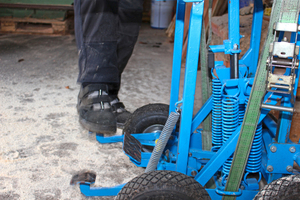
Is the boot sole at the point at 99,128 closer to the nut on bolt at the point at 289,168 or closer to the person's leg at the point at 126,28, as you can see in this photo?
the person's leg at the point at 126,28

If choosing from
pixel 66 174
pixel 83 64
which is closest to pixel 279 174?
pixel 66 174

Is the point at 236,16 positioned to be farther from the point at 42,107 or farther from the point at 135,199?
the point at 42,107

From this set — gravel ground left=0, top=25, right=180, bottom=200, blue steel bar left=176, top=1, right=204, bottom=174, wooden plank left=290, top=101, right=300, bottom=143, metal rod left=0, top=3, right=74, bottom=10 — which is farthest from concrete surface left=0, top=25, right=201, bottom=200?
metal rod left=0, top=3, right=74, bottom=10

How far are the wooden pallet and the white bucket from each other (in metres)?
1.59

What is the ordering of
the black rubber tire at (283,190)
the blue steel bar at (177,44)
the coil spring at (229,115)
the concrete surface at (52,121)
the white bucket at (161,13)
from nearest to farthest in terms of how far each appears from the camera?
the black rubber tire at (283,190) → the coil spring at (229,115) → the blue steel bar at (177,44) → the concrete surface at (52,121) → the white bucket at (161,13)

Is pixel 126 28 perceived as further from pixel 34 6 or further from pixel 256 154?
pixel 34 6

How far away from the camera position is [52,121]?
6.07ft

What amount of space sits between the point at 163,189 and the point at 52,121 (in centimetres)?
121

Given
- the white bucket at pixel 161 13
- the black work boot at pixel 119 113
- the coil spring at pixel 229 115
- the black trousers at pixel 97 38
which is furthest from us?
the white bucket at pixel 161 13

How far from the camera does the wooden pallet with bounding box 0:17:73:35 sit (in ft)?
14.3

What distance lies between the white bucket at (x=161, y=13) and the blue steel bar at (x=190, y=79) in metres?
4.57

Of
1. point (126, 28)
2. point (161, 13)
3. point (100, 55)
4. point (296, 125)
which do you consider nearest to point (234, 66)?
point (296, 125)

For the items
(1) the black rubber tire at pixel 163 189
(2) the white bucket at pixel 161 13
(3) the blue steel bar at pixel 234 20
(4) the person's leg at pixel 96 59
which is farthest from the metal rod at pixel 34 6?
(1) the black rubber tire at pixel 163 189

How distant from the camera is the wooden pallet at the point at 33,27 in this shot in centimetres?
436
